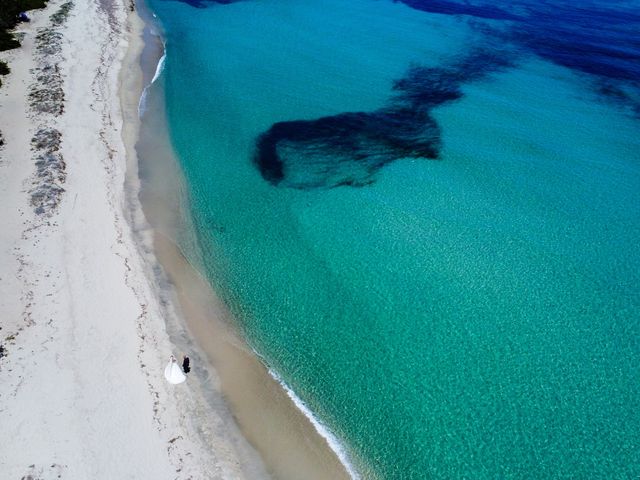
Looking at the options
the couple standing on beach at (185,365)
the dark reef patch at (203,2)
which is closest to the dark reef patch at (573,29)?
the dark reef patch at (203,2)

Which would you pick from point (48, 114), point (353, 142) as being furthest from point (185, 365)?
point (48, 114)

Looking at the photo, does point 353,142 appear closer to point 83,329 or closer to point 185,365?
point 185,365

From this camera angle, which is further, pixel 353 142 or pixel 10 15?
pixel 10 15

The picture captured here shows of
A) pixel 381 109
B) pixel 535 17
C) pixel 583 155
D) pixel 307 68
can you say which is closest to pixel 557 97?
pixel 583 155

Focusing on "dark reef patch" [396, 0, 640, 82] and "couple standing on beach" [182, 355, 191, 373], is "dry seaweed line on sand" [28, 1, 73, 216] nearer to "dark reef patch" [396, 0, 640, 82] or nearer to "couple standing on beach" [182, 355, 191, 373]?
"couple standing on beach" [182, 355, 191, 373]

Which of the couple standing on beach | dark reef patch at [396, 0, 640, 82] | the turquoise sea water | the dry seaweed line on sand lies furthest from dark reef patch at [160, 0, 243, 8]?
the couple standing on beach

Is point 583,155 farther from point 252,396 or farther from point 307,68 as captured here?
point 252,396
